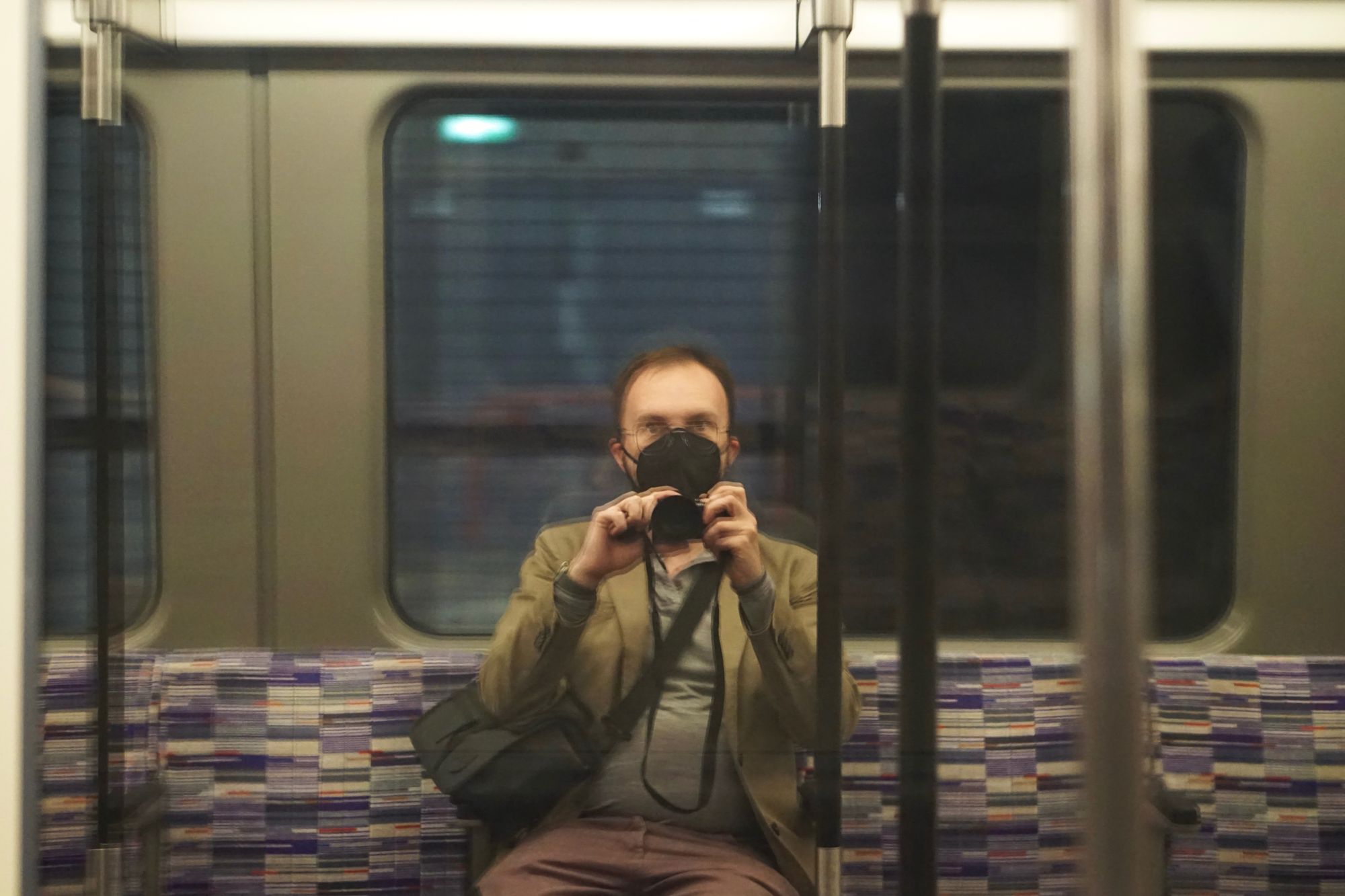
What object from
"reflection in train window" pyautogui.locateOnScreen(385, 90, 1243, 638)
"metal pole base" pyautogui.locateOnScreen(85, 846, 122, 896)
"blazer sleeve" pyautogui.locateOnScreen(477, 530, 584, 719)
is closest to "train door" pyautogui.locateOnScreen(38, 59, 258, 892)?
"metal pole base" pyautogui.locateOnScreen(85, 846, 122, 896)

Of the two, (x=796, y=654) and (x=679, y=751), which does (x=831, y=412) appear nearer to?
(x=796, y=654)

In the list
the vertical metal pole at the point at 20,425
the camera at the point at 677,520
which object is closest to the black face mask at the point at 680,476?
the camera at the point at 677,520

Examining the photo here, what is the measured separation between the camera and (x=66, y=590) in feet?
5.22

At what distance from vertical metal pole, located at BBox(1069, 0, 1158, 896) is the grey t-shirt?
675mm

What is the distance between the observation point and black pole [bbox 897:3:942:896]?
1.29 m

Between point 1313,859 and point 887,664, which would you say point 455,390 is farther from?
point 1313,859

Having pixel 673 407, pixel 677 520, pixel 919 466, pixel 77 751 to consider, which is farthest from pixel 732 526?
pixel 77 751

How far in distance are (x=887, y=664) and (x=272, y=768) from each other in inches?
38.5

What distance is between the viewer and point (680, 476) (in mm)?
1566

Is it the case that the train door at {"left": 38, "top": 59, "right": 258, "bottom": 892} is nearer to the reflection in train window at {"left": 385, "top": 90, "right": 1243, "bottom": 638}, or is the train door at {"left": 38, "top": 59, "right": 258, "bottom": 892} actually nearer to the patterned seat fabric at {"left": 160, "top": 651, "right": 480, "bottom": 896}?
the patterned seat fabric at {"left": 160, "top": 651, "right": 480, "bottom": 896}

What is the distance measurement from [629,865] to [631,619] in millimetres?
369

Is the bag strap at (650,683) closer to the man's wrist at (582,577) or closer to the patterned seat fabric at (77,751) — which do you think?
the man's wrist at (582,577)

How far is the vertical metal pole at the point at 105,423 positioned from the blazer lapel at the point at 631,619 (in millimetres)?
734

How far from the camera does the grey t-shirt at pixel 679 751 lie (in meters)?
1.60
